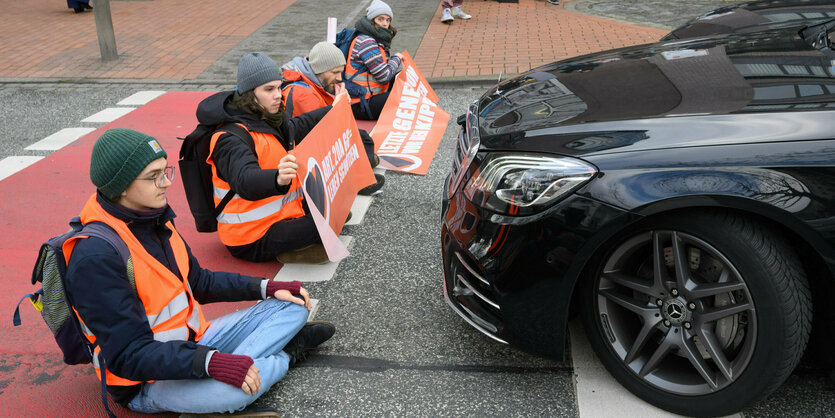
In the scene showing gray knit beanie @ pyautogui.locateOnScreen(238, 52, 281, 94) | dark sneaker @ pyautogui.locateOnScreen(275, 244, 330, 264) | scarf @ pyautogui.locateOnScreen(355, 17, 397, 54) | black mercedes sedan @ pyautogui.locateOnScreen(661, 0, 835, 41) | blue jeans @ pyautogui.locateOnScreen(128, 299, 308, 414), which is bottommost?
dark sneaker @ pyautogui.locateOnScreen(275, 244, 330, 264)

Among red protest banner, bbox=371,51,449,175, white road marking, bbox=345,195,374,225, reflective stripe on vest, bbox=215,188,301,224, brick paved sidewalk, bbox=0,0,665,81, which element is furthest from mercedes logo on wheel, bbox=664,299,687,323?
brick paved sidewalk, bbox=0,0,665,81

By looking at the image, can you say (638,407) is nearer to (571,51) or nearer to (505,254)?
(505,254)

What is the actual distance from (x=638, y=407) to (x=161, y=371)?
5.69 feet

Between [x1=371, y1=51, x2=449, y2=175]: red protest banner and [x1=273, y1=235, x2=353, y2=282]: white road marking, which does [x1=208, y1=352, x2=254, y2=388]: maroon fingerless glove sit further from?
[x1=371, y1=51, x2=449, y2=175]: red protest banner

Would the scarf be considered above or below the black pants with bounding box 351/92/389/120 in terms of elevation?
above

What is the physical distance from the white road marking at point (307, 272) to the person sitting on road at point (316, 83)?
3.68 ft

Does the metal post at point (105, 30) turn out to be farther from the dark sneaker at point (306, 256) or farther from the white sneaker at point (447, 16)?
the dark sneaker at point (306, 256)

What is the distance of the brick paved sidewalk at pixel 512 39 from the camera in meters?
8.56

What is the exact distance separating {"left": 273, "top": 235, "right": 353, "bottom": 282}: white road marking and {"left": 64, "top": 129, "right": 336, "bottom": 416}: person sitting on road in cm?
99

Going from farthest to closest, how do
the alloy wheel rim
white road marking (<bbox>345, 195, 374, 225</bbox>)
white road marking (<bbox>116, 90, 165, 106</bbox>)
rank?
white road marking (<bbox>116, 90, 165, 106</bbox>) → white road marking (<bbox>345, 195, 374, 225</bbox>) → the alloy wheel rim

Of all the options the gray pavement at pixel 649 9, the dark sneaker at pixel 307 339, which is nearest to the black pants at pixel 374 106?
the dark sneaker at pixel 307 339

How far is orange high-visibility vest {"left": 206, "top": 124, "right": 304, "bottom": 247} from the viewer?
13.0 feet

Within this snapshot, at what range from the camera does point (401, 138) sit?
6.21m

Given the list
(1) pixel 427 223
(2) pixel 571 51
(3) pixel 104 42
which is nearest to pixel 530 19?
(2) pixel 571 51
